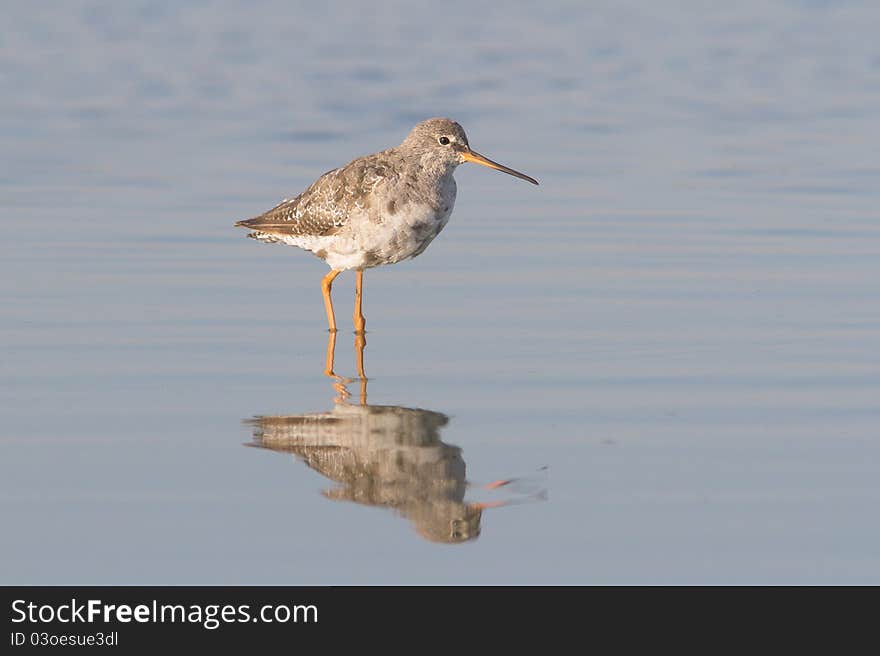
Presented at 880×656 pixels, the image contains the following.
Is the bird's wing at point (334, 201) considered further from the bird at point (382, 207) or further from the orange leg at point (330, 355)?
the orange leg at point (330, 355)

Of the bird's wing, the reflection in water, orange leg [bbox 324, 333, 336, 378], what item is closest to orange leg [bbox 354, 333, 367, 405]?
the reflection in water

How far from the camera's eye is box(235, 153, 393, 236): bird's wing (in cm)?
1068

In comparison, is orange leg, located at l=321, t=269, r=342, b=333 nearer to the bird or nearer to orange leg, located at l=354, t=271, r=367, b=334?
the bird

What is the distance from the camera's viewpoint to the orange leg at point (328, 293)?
1035 centimetres

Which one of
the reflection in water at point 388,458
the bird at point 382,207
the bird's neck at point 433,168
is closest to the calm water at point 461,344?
the reflection in water at point 388,458

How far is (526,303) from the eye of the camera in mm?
10477

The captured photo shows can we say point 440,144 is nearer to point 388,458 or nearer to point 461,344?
point 461,344

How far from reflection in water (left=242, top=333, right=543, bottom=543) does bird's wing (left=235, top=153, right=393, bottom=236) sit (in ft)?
7.22

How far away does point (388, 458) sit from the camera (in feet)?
24.6

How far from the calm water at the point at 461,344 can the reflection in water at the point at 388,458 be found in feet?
0.07

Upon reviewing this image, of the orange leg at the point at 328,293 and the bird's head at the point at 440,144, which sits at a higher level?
the bird's head at the point at 440,144

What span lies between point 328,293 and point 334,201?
615mm

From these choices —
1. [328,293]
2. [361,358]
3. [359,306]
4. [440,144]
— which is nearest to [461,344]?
[361,358]
